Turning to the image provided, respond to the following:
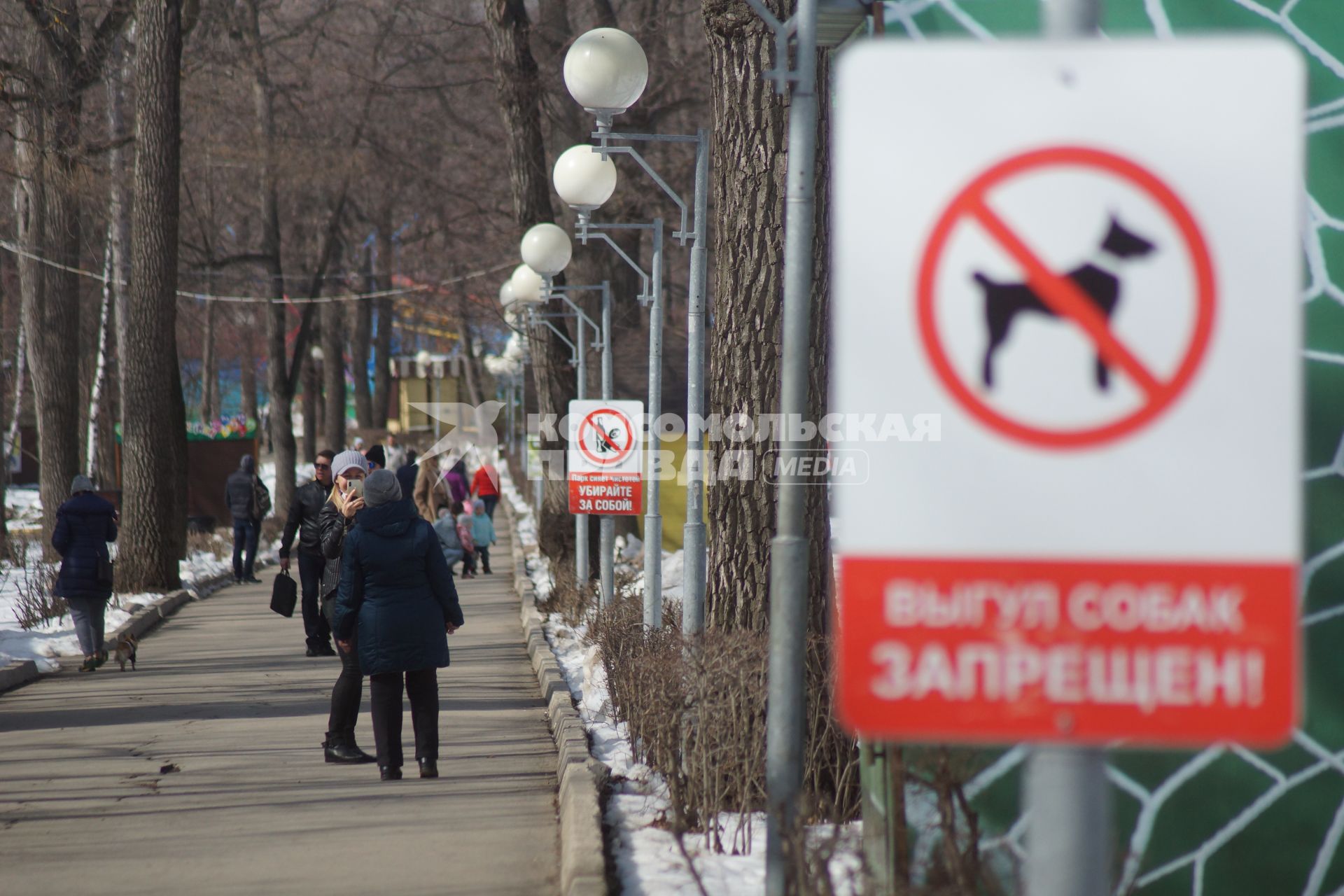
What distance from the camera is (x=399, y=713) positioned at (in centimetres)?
839

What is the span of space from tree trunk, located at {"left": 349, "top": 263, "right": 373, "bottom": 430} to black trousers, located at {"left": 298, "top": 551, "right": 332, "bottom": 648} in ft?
104

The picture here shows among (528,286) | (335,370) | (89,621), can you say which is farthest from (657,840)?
(335,370)

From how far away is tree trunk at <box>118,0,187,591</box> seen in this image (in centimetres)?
1975

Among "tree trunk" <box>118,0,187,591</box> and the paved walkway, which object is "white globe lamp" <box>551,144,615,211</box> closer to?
the paved walkway

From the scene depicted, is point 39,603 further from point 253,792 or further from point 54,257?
point 253,792

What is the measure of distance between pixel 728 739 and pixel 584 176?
5.92 metres

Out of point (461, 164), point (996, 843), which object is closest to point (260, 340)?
point (461, 164)

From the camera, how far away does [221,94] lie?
2861 centimetres

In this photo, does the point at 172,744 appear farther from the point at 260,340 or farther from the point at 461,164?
the point at 260,340

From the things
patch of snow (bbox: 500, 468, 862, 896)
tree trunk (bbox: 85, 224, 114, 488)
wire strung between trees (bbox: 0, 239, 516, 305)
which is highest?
wire strung between trees (bbox: 0, 239, 516, 305)

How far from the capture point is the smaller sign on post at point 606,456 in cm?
1377

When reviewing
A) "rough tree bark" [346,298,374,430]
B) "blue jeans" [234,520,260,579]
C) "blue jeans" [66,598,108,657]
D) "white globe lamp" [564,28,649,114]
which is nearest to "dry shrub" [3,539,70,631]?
"blue jeans" [66,598,108,657]

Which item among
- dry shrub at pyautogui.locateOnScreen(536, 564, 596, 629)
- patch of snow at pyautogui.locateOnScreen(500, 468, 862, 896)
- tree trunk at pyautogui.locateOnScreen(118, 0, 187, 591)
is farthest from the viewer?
tree trunk at pyautogui.locateOnScreen(118, 0, 187, 591)

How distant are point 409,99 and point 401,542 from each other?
24.8m
